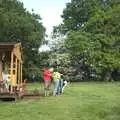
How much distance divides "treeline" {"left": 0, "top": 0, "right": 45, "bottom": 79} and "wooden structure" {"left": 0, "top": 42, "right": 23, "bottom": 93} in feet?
76.7

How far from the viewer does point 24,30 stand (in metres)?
54.0

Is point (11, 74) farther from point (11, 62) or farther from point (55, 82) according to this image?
point (55, 82)

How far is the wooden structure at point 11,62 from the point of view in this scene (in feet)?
83.8

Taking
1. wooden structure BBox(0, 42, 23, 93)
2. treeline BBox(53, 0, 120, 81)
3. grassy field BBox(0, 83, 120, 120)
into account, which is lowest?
grassy field BBox(0, 83, 120, 120)

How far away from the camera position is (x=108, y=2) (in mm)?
68562

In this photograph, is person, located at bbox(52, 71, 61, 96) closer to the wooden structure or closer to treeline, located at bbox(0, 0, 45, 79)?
the wooden structure

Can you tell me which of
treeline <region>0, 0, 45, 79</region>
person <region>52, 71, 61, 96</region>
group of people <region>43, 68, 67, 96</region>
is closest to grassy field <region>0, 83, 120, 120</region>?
person <region>52, 71, 61, 96</region>

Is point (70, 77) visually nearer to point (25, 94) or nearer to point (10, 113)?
point (25, 94)

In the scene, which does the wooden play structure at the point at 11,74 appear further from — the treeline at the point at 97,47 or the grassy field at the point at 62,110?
the treeline at the point at 97,47

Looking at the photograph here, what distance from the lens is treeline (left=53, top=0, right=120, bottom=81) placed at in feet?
188

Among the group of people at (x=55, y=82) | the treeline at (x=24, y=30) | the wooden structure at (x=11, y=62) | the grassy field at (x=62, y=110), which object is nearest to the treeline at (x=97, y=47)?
the treeline at (x=24, y=30)

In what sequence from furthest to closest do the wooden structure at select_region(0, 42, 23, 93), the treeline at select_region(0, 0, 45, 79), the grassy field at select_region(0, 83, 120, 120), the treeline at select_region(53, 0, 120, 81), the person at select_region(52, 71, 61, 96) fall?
1. the treeline at select_region(53, 0, 120, 81)
2. the treeline at select_region(0, 0, 45, 79)
3. the person at select_region(52, 71, 61, 96)
4. the wooden structure at select_region(0, 42, 23, 93)
5. the grassy field at select_region(0, 83, 120, 120)

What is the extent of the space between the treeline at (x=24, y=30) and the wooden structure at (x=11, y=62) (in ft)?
76.7

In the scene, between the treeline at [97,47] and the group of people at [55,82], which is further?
the treeline at [97,47]
